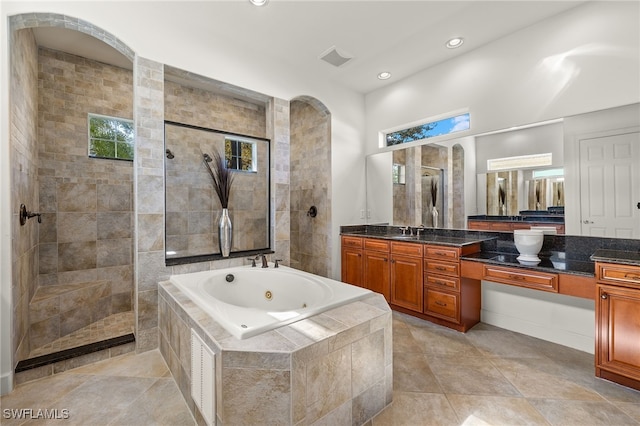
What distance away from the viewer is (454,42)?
2.88m

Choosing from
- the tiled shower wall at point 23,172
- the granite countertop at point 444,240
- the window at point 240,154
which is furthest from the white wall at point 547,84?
the tiled shower wall at point 23,172

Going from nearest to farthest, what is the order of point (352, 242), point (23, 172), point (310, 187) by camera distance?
point (23, 172) → point (352, 242) → point (310, 187)

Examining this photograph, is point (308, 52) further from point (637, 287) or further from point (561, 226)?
point (637, 287)

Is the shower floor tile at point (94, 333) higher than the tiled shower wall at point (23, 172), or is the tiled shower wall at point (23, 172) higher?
the tiled shower wall at point (23, 172)

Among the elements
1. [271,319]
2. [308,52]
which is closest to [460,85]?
[308,52]

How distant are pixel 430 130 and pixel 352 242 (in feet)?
5.57

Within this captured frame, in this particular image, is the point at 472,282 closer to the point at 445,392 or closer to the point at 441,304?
the point at 441,304

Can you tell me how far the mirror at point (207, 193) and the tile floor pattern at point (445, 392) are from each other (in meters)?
0.98

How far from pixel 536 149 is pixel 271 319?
283cm

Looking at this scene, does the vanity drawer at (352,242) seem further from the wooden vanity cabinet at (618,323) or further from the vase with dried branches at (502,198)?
the wooden vanity cabinet at (618,323)

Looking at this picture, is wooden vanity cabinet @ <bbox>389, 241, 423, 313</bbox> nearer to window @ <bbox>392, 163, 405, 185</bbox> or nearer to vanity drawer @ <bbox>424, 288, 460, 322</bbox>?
vanity drawer @ <bbox>424, 288, 460, 322</bbox>

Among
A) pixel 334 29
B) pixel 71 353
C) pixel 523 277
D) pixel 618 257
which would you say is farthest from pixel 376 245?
pixel 71 353

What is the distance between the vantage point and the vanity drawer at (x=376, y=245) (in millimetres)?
3329

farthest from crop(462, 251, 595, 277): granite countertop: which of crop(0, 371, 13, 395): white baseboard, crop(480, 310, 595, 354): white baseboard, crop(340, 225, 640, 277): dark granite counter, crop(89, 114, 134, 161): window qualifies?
crop(89, 114, 134, 161): window
